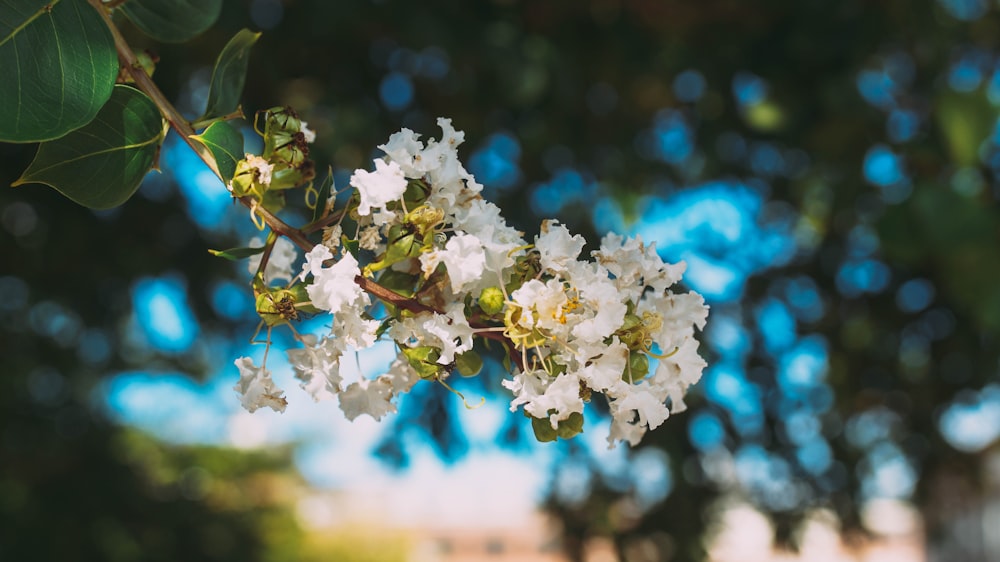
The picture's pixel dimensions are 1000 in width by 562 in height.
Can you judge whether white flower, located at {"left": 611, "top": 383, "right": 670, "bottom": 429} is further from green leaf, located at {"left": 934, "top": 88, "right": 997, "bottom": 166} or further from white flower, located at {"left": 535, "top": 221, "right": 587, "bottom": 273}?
green leaf, located at {"left": 934, "top": 88, "right": 997, "bottom": 166}

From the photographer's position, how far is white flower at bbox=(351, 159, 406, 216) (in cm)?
52

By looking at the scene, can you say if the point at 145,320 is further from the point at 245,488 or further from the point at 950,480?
the point at 245,488

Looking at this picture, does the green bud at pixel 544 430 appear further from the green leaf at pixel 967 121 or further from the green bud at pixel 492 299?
the green leaf at pixel 967 121

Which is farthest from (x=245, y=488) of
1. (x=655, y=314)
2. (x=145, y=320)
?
(x=655, y=314)

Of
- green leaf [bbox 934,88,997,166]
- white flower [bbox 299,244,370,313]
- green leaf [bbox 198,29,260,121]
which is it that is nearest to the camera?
white flower [bbox 299,244,370,313]

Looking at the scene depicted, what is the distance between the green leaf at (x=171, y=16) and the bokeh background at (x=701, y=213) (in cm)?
72

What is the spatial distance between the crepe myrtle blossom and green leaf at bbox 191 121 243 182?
6 centimetres

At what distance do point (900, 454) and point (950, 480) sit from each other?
1.21ft

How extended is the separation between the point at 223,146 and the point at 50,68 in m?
0.11

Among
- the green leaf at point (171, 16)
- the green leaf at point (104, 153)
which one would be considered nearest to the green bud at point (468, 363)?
the green leaf at point (104, 153)

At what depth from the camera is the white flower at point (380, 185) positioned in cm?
52

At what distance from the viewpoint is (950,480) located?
3139 mm

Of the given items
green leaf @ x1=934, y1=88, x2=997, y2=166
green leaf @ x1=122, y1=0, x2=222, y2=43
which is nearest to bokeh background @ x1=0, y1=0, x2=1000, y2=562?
green leaf @ x1=934, y1=88, x2=997, y2=166

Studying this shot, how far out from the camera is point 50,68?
1.83ft
